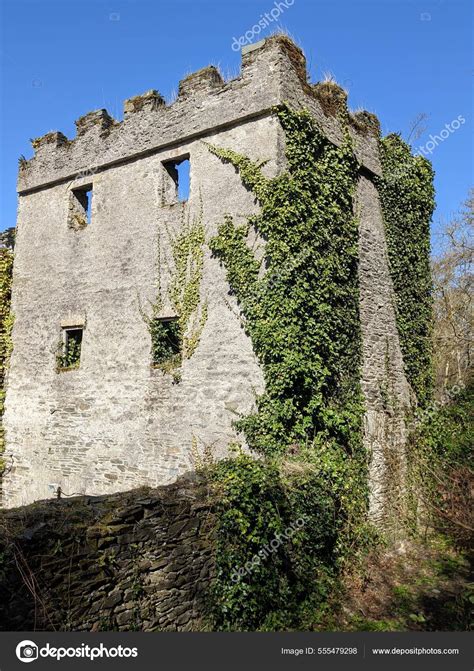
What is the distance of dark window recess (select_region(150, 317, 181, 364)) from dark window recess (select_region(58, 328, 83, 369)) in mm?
2358

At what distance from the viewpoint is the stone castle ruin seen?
976 centimetres

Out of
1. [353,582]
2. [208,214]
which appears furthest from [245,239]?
[353,582]

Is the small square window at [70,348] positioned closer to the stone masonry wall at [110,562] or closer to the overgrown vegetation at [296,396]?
the overgrown vegetation at [296,396]

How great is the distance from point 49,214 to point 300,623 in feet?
34.8

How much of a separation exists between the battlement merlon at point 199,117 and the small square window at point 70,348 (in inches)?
149

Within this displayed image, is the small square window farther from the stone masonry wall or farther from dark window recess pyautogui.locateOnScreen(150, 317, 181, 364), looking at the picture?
the stone masonry wall

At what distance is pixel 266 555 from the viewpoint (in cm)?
686

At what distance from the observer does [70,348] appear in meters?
12.1

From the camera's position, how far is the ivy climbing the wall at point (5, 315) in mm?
12969

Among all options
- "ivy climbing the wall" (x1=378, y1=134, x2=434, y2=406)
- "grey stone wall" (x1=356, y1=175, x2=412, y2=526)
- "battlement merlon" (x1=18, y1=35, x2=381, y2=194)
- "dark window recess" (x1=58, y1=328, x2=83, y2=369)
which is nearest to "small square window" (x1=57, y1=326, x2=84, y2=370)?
"dark window recess" (x1=58, y1=328, x2=83, y2=369)

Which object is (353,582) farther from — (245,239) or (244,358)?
(245,239)

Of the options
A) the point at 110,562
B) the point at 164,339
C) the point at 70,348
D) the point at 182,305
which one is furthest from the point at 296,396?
the point at 70,348

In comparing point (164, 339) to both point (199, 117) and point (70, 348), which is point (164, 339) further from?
point (199, 117)

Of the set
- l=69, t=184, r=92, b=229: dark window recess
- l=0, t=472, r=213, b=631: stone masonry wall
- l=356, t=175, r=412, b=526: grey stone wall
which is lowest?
l=0, t=472, r=213, b=631: stone masonry wall
